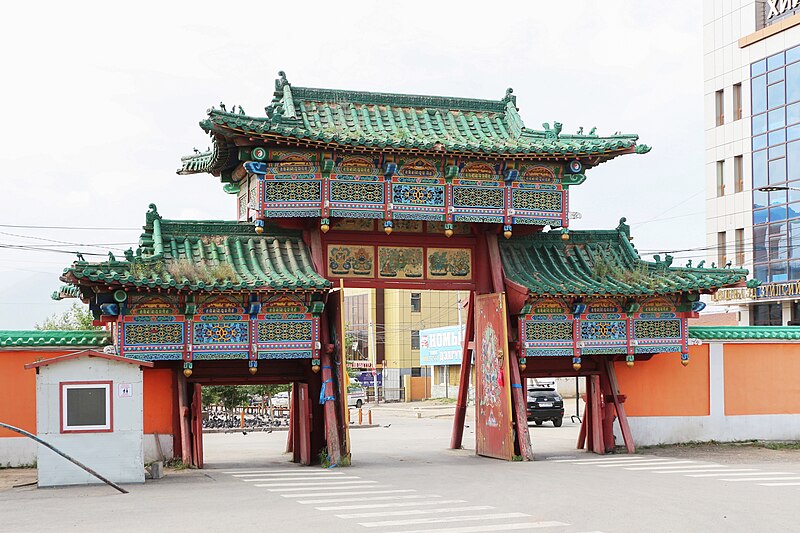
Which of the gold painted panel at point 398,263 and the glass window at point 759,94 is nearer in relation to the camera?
the gold painted panel at point 398,263

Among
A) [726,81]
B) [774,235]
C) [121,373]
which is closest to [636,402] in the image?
[121,373]

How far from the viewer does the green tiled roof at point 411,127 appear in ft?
61.1

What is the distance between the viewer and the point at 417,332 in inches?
2579

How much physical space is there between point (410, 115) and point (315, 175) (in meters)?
2.84

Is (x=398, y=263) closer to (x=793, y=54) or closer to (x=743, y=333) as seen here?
(x=743, y=333)

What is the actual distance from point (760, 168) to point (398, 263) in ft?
99.6

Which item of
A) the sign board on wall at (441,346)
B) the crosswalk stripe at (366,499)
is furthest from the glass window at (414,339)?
the crosswalk stripe at (366,499)

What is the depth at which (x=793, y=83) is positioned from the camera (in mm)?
43906

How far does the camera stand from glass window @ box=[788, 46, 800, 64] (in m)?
43.6

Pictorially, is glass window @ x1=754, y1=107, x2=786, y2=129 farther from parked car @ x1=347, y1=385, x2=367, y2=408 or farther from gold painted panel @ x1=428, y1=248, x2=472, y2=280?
gold painted panel @ x1=428, y1=248, x2=472, y2=280

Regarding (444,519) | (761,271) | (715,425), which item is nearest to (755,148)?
(761,271)

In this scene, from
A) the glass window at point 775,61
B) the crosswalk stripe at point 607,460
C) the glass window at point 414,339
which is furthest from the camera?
the glass window at point 414,339

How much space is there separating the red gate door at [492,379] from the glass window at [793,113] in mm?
28048

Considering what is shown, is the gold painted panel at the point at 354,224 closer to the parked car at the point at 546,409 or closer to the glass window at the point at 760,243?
the parked car at the point at 546,409
